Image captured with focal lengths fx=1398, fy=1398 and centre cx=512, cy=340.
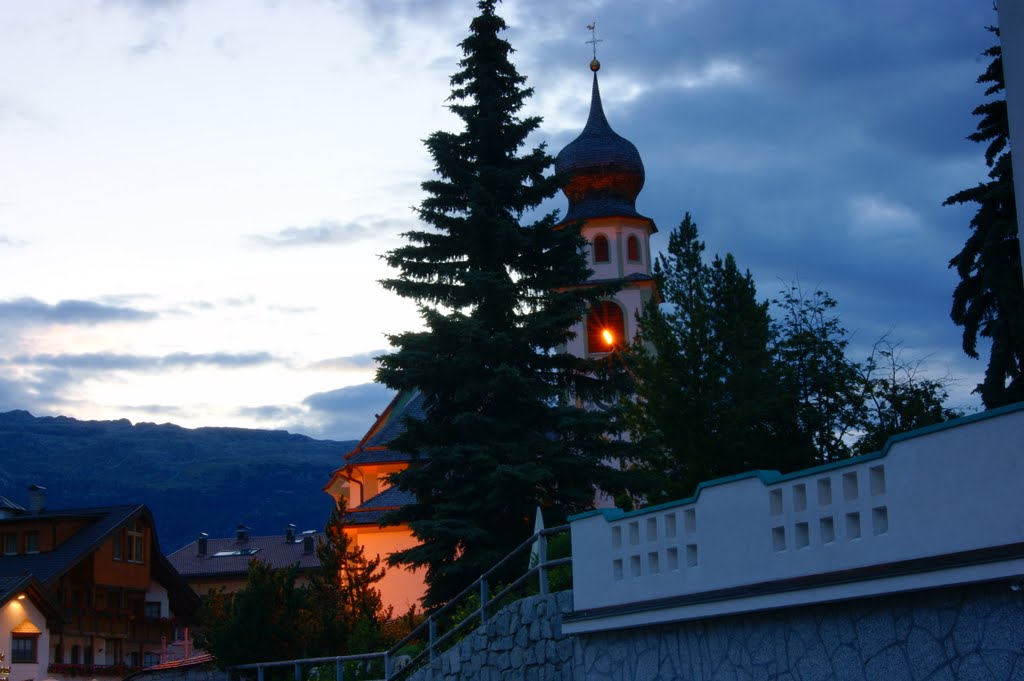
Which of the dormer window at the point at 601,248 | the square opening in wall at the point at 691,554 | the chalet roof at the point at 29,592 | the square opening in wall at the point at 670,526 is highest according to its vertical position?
the dormer window at the point at 601,248

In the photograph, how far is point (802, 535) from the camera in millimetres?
13414

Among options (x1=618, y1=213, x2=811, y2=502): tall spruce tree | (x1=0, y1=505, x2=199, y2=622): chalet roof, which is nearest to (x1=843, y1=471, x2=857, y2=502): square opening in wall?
A: (x1=618, y1=213, x2=811, y2=502): tall spruce tree

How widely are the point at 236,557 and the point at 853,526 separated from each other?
10331 cm

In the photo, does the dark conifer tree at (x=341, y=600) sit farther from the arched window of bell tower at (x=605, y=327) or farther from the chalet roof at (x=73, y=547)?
the arched window of bell tower at (x=605, y=327)

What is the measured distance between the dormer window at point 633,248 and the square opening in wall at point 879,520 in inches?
2209

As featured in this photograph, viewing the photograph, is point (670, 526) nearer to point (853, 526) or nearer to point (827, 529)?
point (827, 529)

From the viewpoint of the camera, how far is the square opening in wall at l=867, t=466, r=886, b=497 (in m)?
12.4

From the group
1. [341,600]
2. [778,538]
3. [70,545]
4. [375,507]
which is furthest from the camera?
[70,545]

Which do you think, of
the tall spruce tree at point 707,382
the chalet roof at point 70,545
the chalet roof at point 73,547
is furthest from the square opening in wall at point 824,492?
the chalet roof at point 70,545

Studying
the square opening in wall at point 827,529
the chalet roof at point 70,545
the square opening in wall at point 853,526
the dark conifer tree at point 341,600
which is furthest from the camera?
the chalet roof at point 70,545

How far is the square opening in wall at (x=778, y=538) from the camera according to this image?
44.9ft

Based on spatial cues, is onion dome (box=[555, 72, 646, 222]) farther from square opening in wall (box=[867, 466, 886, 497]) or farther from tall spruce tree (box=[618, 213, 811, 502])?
square opening in wall (box=[867, 466, 886, 497])

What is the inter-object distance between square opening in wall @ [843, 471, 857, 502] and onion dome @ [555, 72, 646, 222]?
183 feet

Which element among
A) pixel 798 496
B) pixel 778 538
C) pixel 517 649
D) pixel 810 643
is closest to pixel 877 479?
pixel 798 496
